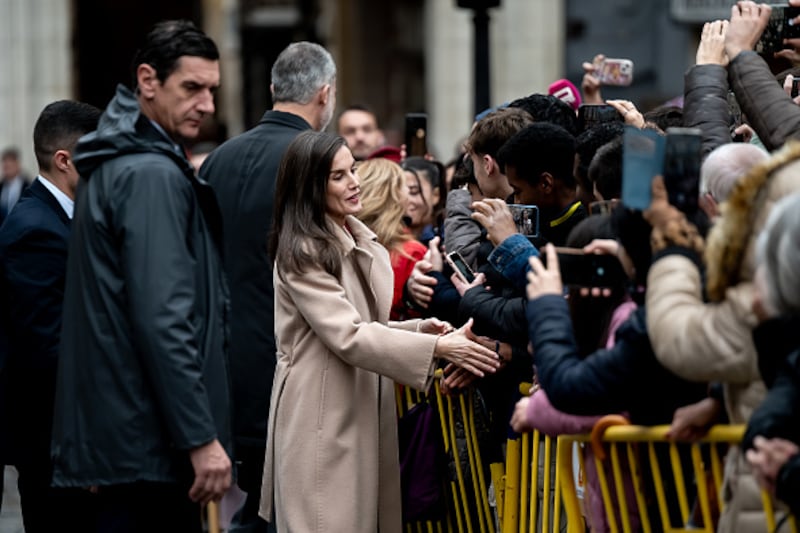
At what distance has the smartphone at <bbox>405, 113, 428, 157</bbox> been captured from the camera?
9.59m

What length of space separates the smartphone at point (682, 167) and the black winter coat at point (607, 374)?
32 centimetres

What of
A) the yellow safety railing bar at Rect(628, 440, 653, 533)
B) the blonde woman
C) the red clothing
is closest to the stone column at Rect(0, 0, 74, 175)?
the blonde woman

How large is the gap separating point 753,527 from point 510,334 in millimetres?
1791

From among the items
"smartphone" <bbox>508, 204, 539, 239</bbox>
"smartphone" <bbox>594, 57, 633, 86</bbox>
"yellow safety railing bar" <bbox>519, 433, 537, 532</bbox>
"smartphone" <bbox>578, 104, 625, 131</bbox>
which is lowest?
"yellow safety railing bar" <bbox>519, 433, 537, 532</bbox>

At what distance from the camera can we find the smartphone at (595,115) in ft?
22.2

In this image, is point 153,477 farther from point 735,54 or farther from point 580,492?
point 735,54

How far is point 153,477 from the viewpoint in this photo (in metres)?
5.01

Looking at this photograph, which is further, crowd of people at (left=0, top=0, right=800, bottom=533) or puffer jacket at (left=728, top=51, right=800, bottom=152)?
puffer jacket at (left=728, top=51, right=800, bottom=152)

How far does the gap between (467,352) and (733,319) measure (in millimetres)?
2077

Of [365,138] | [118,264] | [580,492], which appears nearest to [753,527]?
[580,492]

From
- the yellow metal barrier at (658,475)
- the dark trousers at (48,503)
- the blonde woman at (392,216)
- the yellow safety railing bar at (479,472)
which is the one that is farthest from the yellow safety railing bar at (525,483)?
the blonde woman at (392,216)

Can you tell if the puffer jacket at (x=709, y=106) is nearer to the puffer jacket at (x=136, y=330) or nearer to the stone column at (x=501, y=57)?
the puffer jacket at (x=136, y=330)

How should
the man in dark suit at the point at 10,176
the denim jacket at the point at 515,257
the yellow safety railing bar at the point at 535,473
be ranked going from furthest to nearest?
the man in dark suit at the point at 10,176 < the yellow safety railing bar at the point at 535,473 < the denim jacket at the point at 515,257

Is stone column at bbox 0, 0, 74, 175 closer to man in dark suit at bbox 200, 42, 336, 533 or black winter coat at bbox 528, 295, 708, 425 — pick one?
man in dark suit at bbox 200, 42, 336, 533
